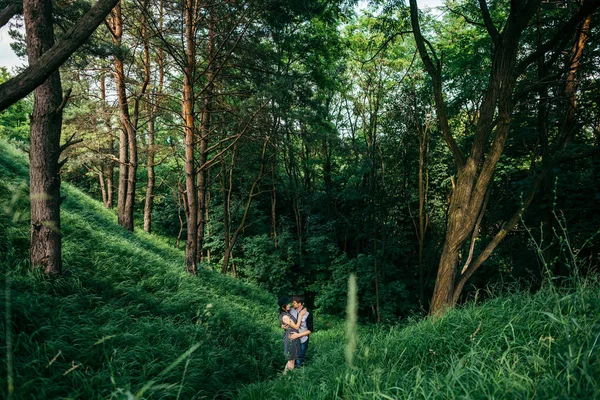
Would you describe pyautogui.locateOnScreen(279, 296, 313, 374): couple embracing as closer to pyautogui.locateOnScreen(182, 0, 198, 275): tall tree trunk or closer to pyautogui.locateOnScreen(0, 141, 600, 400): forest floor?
pyautogui.locateOnScreen(0, 141, 600, 400): forest floor

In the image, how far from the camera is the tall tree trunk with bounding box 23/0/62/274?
4.46 m

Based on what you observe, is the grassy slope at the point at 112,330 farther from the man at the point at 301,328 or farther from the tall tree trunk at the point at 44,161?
the man at the point at 301,328

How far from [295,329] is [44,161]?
463 centimetres

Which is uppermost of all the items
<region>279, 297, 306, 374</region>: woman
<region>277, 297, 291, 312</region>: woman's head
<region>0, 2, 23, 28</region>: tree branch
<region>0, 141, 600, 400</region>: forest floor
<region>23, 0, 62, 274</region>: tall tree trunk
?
<region>0, 2, 23, 28</region>: tree branch

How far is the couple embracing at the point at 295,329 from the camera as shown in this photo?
557cm

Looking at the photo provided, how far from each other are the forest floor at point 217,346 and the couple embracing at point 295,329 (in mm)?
437

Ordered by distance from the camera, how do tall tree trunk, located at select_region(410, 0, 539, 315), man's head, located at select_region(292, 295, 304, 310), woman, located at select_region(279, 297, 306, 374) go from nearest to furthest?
tall tree trunk, located at select_region(410, 0, 539, 315) → woman, located at select_region(279, 297, 306, 374) → man's head, located at select_region(292, 295, 304, 310)

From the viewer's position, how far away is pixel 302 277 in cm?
1836

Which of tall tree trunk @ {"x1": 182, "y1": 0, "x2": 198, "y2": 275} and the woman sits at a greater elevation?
tall tree trunk @ {"x1": 182, "y1": 0, "x2": 198, "y2": 275}

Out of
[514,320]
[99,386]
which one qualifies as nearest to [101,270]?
[99,386]

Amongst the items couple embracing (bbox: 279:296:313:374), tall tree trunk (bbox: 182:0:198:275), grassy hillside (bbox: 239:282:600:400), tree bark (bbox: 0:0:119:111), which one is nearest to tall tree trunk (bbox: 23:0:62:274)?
tree bark (bbox: 0:0:119:111)

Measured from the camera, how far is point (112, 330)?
378cm

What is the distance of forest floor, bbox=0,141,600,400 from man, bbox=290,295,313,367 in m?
0.60

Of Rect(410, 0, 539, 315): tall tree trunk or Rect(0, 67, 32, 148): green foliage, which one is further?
Rect(0, 67, 32, 148): green foliage
